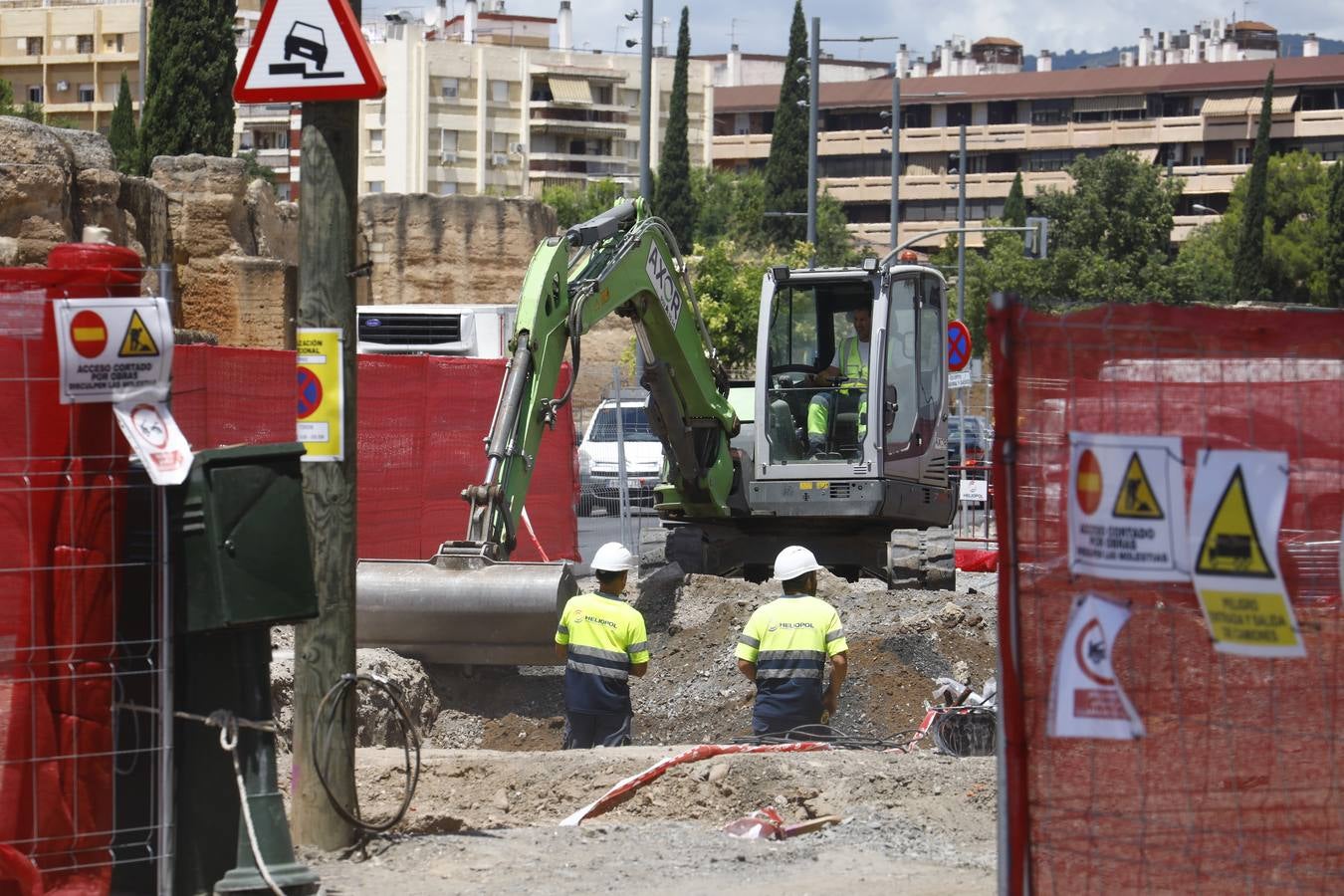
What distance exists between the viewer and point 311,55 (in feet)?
21.8

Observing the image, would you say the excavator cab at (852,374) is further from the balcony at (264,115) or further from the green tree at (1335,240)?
the balcony at (264,115)

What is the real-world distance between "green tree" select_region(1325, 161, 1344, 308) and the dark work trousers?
57288 mm

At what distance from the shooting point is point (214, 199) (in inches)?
986

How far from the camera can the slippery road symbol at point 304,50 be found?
6617mm

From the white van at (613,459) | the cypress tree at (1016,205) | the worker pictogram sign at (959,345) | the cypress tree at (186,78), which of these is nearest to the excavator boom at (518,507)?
the worker pictogram sign at (959,345)

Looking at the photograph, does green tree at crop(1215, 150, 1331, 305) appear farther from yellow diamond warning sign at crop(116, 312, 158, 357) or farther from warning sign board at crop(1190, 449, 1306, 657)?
yellow diamond warning sign at crop(116, 312, 158, 357)

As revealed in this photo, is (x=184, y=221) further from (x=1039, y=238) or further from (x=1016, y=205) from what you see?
(x=1016, y=205)

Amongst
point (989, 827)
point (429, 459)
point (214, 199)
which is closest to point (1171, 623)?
point (989, 827)

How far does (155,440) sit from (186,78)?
3450cm

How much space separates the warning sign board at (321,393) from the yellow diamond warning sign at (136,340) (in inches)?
40.7

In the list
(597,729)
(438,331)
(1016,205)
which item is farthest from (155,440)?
(1016,205)

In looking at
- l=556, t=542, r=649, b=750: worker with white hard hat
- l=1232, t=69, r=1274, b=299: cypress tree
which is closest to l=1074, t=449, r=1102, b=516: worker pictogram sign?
l=556, t=542, r=649, b=750: worker with white hard hat

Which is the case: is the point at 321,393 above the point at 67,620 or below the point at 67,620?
above

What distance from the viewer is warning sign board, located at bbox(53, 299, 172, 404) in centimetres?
562
